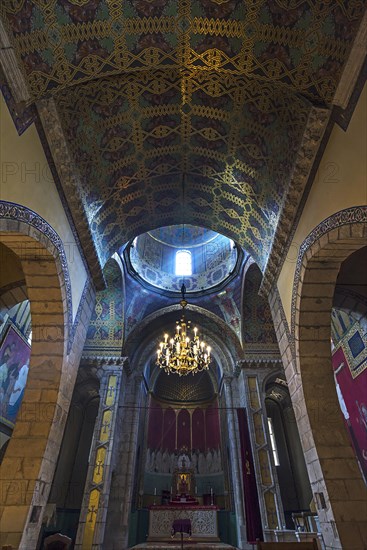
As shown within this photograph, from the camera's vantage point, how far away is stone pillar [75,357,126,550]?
8.75 metres

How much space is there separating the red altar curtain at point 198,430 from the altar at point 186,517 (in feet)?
13.8

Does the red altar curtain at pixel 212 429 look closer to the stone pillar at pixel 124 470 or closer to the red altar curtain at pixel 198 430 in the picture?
the red altar curtain at pixel 198 430

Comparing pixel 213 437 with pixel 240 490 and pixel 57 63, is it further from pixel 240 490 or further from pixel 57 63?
pixel 57 63

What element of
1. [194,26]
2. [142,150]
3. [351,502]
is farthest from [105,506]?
[194,26]

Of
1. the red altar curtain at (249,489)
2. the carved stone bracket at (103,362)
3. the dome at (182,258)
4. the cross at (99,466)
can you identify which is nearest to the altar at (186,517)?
the red altar curtain at (249,489)

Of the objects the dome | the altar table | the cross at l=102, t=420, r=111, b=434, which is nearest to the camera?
the cross at l=102, t=420, r=111, b=434

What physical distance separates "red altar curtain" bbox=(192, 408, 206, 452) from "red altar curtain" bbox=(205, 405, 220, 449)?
0.24 metres

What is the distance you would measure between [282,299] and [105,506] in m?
7.69

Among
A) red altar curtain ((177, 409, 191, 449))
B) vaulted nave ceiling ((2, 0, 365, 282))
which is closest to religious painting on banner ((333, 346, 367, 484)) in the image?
vaulted nave ceiling ((2, 0, 365, 282))

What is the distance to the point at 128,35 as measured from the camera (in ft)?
14.3

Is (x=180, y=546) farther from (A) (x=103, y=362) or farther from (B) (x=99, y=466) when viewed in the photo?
(A) (x=103, y=362)

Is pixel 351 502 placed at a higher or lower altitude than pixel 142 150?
lower

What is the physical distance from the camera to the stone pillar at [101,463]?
28.7ft

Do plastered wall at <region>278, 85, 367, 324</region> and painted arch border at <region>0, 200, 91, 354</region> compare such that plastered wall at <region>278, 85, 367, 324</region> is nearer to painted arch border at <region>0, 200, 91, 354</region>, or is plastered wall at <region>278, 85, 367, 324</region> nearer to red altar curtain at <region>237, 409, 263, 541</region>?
painted arch border at <region>0, 200, 91, 354</region>
